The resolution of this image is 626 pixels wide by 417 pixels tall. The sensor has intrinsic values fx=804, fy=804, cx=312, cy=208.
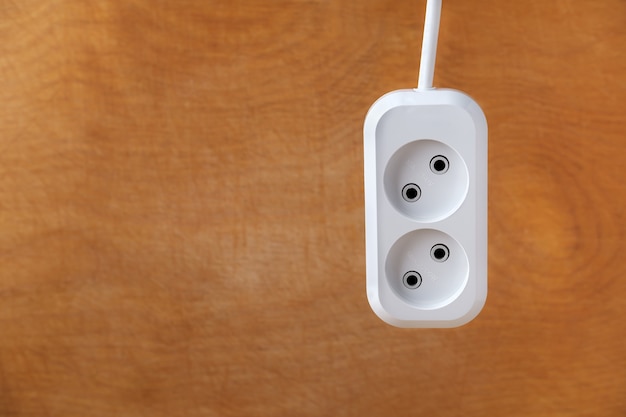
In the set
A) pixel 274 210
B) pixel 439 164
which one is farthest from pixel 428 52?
pixel 274 210

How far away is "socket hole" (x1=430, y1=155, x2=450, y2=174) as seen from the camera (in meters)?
0.50

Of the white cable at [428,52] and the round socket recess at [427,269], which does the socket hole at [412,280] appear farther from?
the white cable at [428,52]

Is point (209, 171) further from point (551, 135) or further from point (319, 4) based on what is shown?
point (551, 135)

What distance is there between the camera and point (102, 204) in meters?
0.62

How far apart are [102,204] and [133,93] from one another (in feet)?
0.29

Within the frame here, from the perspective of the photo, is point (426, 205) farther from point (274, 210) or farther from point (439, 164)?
point (274, 210)

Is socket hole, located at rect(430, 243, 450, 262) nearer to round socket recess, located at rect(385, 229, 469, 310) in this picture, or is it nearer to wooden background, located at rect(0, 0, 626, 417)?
round socket recess, located at rect(385, 229, 469, 310)

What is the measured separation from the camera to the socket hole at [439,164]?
1.64 ft

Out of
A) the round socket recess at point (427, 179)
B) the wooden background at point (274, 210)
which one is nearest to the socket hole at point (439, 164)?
the round socket recess at point (427, 179)

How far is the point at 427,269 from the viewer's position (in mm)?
511

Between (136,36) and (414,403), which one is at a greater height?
(136,36)

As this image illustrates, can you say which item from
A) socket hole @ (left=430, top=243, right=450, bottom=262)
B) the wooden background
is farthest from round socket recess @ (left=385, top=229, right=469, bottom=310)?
the wooden background

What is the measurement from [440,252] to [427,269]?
0.01m

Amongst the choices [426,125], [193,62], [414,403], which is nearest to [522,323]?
[414,403]
